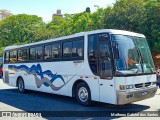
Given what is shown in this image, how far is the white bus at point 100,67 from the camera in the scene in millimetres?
9250

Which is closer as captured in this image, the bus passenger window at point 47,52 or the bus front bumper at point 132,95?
the bus front bumper at point 132,95

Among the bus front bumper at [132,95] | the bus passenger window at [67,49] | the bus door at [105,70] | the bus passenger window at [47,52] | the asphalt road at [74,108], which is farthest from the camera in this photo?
the bus passenger window at [47,52]

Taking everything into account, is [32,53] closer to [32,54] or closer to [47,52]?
[32,54]

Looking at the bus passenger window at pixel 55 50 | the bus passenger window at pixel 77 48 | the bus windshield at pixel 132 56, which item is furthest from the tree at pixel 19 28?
the bus windshield at pixel 132 56

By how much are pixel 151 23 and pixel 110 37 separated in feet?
61.8

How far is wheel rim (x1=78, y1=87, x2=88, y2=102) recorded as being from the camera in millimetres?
10742

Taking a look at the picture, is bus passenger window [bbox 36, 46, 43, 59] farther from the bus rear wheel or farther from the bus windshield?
the bus windshield

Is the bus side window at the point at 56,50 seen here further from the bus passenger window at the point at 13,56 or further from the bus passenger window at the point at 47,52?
the bus passenger window at the point at 13,56

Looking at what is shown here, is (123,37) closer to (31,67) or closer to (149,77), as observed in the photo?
(149,77)

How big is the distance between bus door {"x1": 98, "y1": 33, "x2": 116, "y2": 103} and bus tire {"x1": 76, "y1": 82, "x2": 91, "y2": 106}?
0.90m

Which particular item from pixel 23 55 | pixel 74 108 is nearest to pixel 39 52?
pixel 23 55

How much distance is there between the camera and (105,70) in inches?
376

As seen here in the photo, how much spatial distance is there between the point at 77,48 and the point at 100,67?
183cm

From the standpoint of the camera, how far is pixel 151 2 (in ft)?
91.8
